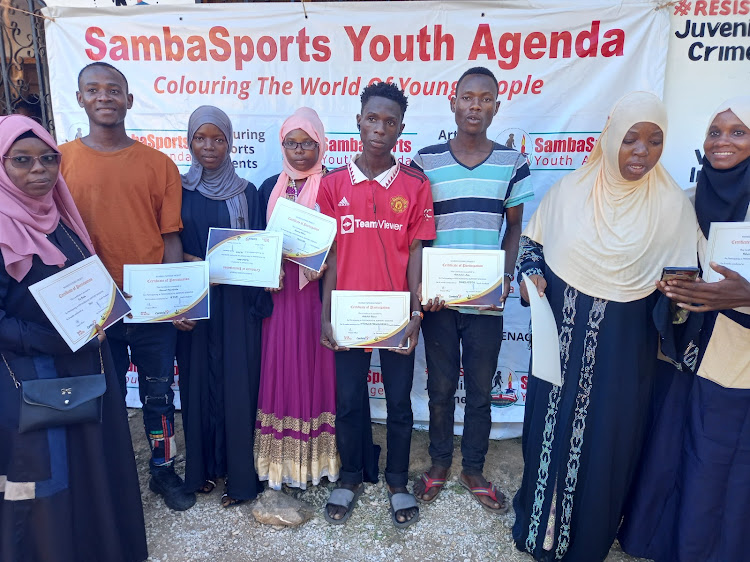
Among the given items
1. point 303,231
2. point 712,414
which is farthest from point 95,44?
point 712,414

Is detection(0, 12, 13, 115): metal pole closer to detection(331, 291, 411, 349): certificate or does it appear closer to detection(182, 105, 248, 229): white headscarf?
detection(182, 105, 248, 229): white headscarf

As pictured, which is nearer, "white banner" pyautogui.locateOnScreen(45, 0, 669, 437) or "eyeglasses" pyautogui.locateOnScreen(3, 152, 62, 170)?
"eyeglasses" pyautogui.locateOnScreen(3, 152, 62, 170)

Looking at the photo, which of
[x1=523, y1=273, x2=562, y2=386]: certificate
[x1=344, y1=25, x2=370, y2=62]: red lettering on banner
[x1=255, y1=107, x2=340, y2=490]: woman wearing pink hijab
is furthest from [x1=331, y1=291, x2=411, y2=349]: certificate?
[x1=344, y1=25, x2=370, y2=62]: red lettering on banner

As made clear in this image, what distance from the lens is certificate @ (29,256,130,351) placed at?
1939mm

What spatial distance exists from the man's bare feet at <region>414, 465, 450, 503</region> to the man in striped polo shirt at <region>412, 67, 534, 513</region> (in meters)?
0.28

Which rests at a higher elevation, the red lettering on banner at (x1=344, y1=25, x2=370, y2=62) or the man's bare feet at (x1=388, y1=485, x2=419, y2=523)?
the red lettering on banner at (x1=344, y1=25, x2=370, y2=62)

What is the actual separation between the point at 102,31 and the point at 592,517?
15.2ft

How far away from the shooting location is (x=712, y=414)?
2.20 meters

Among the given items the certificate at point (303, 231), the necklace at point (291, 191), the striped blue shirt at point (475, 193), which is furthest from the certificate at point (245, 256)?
the striped blue shirt at point (475, 193)

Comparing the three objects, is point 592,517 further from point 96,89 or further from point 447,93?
point 96,89

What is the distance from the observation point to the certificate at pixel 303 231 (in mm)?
2549

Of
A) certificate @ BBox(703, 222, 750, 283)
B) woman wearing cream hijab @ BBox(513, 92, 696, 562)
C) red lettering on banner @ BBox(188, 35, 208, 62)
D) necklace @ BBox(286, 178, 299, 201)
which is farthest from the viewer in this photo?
red lettering on banner @ BBox(188, 35, 208, 62)

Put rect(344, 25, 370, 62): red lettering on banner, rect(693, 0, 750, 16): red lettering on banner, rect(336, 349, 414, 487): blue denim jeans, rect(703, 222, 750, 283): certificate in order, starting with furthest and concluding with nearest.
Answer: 1. rect(344, 25, 370, 62): red lettering on banner
2. rect(693, 0, 750, 16): red lettering on banner
3. rect(336, 349, 414, 487): blue denim jeans
4. rect(703, 222, 750, 283): certificate

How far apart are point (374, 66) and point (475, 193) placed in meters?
1.61
